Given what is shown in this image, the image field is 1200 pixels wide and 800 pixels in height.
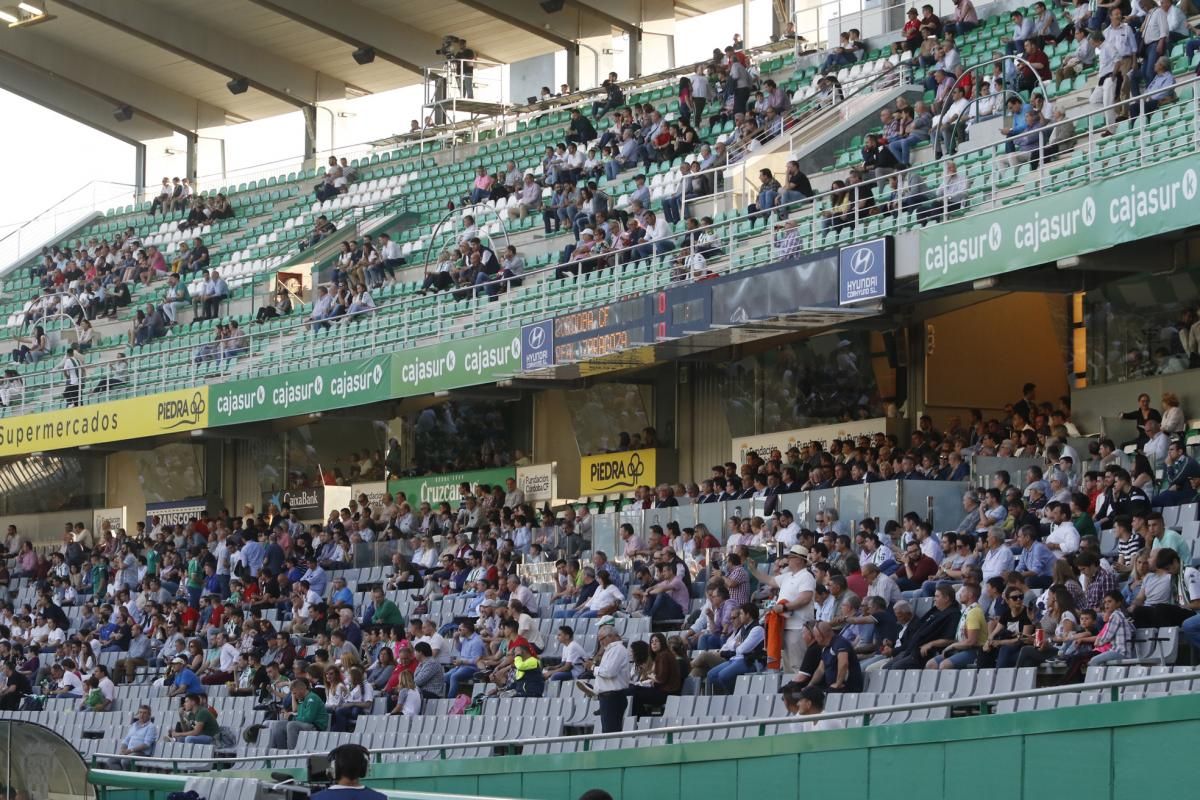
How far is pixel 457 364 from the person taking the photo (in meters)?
23.1

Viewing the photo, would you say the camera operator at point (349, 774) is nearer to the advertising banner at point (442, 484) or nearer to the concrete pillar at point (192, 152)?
the advertising banner at point (442, 484)

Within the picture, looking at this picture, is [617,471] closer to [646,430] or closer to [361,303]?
[646,430]

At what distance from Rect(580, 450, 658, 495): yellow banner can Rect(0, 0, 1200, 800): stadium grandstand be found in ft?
0.21

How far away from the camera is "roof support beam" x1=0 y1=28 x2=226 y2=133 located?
39406 millimetres

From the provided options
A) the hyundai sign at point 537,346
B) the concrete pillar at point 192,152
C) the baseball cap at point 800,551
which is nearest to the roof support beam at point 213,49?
the concrete pillar at point 192,152

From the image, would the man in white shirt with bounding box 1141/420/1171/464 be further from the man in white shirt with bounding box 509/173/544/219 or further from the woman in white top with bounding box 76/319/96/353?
the woman in white top with bounding box 76/319/96/353

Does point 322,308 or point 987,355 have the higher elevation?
point 322,308

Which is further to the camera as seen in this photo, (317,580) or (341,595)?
(317,580)

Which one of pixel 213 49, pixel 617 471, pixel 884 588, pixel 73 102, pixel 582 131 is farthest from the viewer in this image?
pixel 73 102

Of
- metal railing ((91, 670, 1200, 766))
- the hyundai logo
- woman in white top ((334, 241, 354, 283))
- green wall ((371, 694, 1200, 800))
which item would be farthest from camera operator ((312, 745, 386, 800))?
woman in white top ((334, 241, 354, 283))

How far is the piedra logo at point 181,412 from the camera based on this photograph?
2734cm

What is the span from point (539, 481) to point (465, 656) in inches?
336

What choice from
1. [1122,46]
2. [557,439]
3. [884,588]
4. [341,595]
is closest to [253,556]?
[341,595]

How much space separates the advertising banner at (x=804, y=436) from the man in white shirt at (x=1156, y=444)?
16.5 feet
